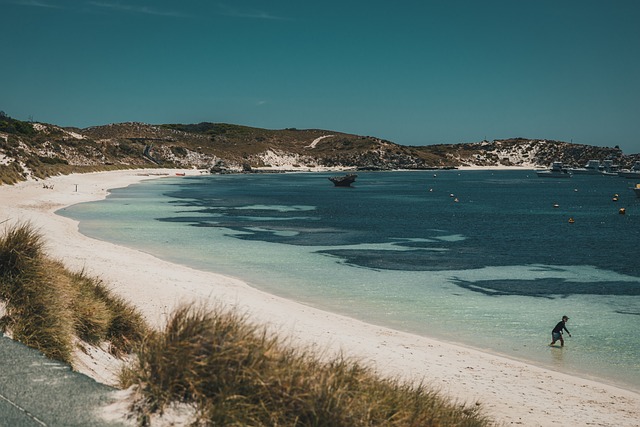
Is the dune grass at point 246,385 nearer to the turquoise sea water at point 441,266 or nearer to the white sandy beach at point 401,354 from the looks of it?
the white sandy beach at point 401,354

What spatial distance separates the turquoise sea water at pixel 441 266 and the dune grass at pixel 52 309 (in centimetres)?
790

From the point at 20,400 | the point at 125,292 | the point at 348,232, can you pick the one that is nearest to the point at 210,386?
the point at 20,400

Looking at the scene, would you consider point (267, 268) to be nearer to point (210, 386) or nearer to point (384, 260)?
point (384, 260)

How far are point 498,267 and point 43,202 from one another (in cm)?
3288

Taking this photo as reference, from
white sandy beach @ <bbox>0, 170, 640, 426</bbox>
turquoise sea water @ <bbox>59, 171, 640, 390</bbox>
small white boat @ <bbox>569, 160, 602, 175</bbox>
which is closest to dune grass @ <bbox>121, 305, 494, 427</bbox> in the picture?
white sandy beach @ <bbox>0, 170, 640, 426</bbox>

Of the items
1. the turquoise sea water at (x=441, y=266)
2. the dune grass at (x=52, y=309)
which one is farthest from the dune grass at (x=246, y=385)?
the turquoise sea water at (x=441, y=266)

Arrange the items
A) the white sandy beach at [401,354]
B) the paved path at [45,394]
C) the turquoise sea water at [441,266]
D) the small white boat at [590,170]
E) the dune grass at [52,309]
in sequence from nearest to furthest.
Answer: the paved path at [45,394] < the dune grass at [52,309] < the white sandy beach at [401,354] < the turquoise sea water at [441,266] < the small white boat at [590,170]

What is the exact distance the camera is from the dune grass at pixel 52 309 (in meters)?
7.43

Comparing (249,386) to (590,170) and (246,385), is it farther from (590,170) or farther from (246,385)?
(590,170)

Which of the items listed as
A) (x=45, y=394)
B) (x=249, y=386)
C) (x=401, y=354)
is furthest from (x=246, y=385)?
(x=401, y=354)

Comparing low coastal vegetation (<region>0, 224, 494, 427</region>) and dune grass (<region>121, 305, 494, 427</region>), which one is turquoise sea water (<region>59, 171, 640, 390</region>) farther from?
dune grass (<region>121, 305, 494, 427</region>)

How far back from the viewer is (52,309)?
7965mm

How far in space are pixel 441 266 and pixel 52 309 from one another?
19306 mm

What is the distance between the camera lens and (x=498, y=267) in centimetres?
2561
